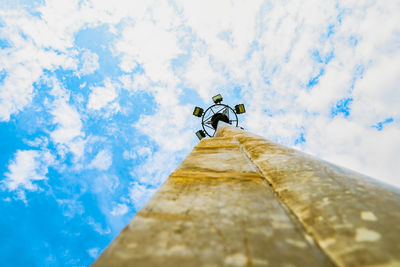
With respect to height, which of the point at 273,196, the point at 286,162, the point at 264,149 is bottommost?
the point at 273,196

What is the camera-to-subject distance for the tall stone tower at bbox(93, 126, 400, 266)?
0.65m

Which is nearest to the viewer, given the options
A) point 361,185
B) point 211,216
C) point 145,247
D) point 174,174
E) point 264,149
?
point 145,247

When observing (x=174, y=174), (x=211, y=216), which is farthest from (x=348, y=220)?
(x=174, y=174)

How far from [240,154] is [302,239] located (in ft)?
4.33

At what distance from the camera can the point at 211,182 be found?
4.26ft

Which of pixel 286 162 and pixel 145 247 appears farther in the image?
pixel 286 162

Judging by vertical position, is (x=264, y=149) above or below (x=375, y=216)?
above

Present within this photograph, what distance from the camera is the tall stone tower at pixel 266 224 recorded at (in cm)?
65

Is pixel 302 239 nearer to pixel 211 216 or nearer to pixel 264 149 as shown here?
pixel 211 216

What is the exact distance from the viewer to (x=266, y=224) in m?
0.84

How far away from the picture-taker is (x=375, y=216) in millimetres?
782

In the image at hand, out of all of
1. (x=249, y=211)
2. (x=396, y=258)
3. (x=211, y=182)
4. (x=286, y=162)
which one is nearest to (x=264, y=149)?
(x=286, y=162)

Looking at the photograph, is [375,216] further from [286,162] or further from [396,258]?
[286,162]

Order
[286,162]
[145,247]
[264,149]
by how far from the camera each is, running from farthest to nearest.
Result: [264,149]
[286,162]
[145,247]
